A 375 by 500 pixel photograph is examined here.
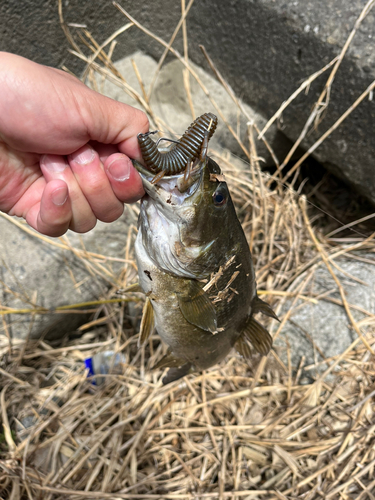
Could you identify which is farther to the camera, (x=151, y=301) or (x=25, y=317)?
(x=25, y=317)

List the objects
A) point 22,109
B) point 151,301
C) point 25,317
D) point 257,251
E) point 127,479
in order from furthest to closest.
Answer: point 257,251, point 25,317, point 127,479, point 151,301, point 22,109

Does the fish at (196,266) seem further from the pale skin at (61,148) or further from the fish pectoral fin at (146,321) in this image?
the pale skin at (61,148)

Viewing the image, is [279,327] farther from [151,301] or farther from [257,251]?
[151,301]

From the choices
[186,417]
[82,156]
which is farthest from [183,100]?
[186,417]

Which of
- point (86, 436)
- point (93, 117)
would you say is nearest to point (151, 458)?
point (86, 436)

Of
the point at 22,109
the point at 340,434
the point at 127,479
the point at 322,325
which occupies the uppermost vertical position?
the point at 22,109

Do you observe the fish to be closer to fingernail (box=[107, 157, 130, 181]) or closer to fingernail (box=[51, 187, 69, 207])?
fingernail (box=[107, 157, 130, 181])
